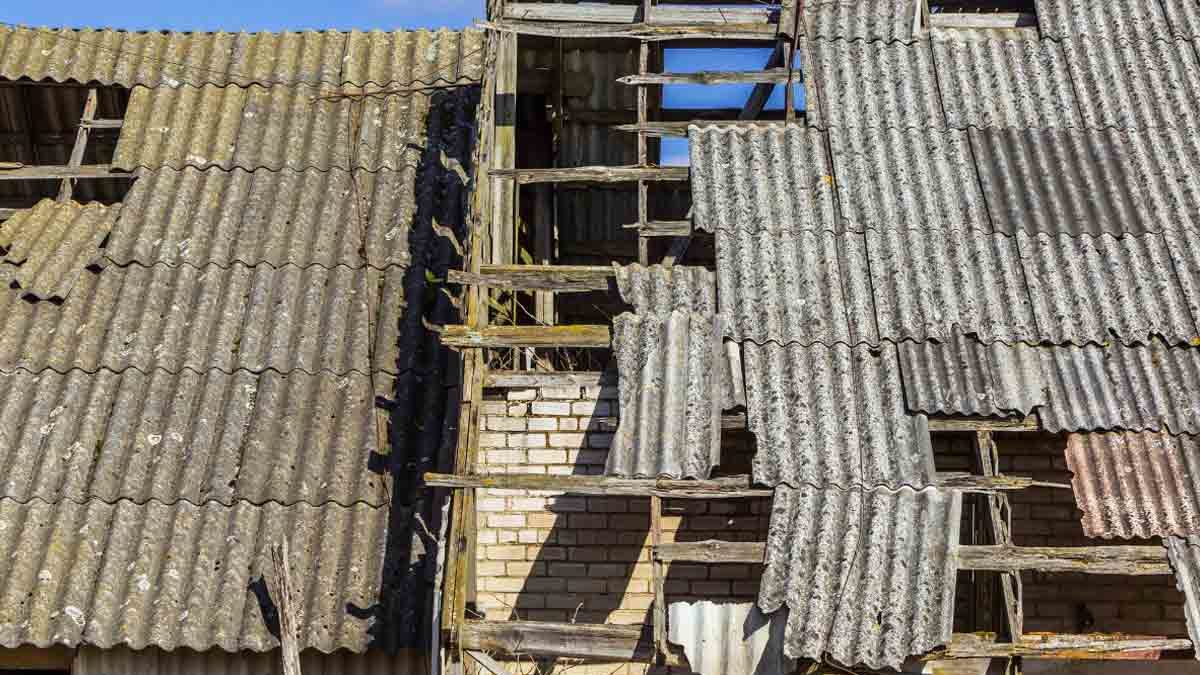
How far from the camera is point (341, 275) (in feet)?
28.6

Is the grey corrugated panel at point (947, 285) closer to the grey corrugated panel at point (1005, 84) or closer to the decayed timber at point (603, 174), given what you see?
the grey corrugated panel at point (1005, 84)

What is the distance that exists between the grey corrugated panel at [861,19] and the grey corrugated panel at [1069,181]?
0.97 meters

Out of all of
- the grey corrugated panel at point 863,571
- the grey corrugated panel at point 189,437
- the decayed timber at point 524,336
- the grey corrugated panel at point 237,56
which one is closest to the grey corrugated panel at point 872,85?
the decayed timber at point 524,336

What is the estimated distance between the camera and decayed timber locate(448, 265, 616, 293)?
725cm

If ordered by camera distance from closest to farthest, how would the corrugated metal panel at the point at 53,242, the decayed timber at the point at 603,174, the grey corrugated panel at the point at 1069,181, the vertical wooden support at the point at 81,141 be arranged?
the grey corrugated panel at the point at 1069,181, the decayed timber at the point at 603,174, the corrugated metal panel at the point at 53,242, the vertical wooden support at the point at 81,141

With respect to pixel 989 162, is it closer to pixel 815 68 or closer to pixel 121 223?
pixel 815 68

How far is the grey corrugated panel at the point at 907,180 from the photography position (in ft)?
25.1

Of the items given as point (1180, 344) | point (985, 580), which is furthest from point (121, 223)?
point (1180, 344)

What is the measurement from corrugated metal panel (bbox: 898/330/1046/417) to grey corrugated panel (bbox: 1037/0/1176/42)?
2764 millimetres

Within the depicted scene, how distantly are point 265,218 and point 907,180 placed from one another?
404 cm

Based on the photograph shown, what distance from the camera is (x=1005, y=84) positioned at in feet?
27.8

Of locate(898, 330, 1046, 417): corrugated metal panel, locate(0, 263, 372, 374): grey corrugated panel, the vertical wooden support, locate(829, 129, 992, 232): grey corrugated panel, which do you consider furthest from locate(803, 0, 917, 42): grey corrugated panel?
the vertical wooden support

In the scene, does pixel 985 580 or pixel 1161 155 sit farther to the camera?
pixel 1161 155

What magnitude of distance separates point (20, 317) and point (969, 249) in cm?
554
